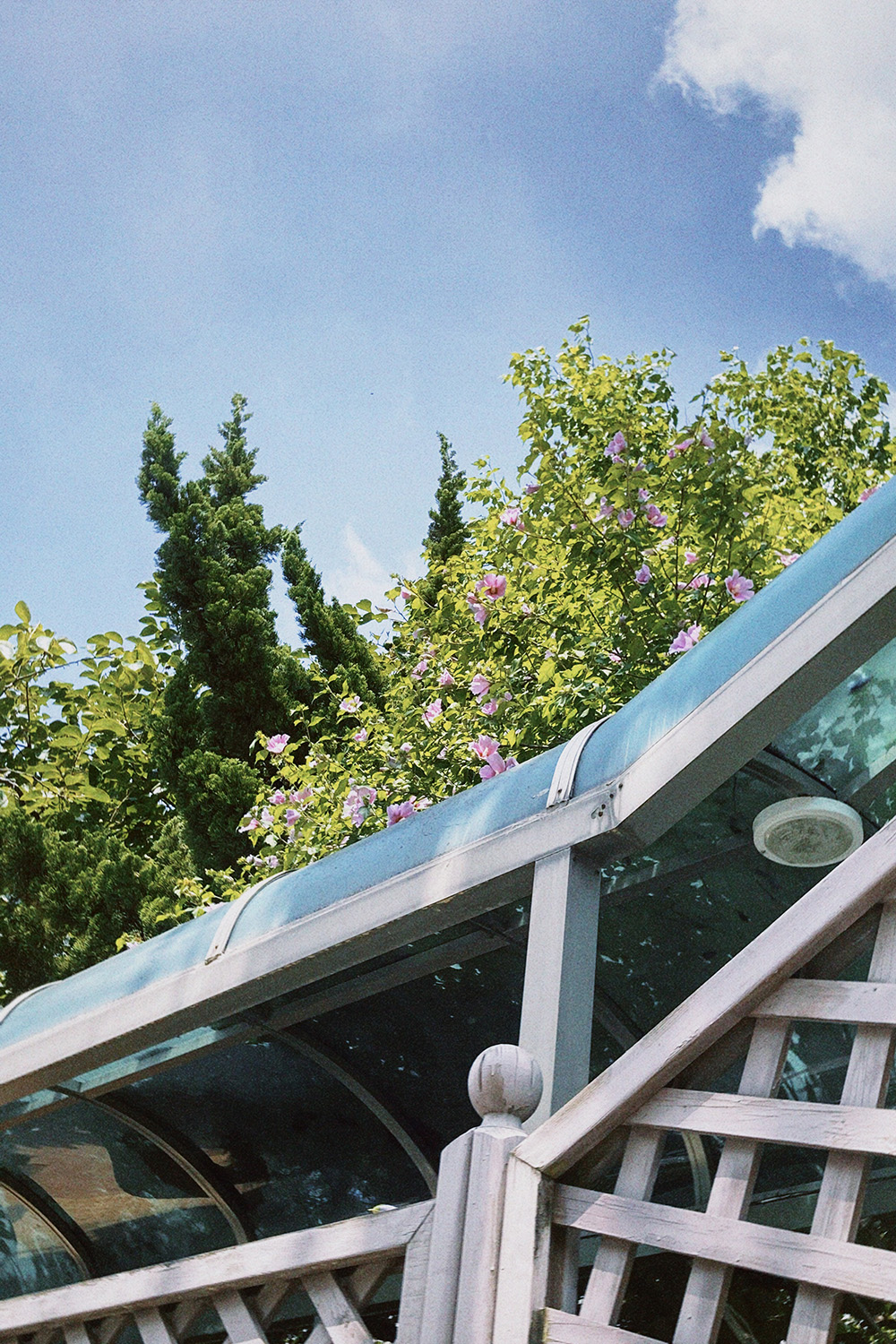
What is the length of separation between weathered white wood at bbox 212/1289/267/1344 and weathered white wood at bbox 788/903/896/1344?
3.38 feet

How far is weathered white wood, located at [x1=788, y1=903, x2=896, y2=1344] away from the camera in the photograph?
4.99 feet

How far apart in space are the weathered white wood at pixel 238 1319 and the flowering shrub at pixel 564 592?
106 inches

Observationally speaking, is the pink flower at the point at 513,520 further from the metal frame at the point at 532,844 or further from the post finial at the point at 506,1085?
the post finial at the point at 506,1085

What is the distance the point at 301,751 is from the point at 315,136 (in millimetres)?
5772

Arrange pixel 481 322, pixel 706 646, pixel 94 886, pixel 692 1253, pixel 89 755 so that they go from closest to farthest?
1. pixel 692 1253
2. pixel 706 646
3. pixel 94 886
4. pixel 89 755
5. pixel 481 322

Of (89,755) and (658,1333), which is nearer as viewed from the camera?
A: (658,1333)

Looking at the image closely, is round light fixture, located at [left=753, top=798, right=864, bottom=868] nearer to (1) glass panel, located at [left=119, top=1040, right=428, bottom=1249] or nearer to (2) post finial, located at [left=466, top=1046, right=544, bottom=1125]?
(2) post finial, located at [left=466, top=1046, right=544, bottom=1125]

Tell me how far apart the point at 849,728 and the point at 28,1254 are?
337 cm

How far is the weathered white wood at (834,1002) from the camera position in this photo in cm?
164

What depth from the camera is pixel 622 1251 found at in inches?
69.4

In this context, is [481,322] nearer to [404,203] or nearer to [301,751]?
[404,203]

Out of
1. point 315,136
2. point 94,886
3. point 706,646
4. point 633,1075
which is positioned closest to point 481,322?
point 315,136

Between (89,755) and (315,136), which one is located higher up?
(315,136)

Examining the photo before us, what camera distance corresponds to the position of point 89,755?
10133 millimetres
